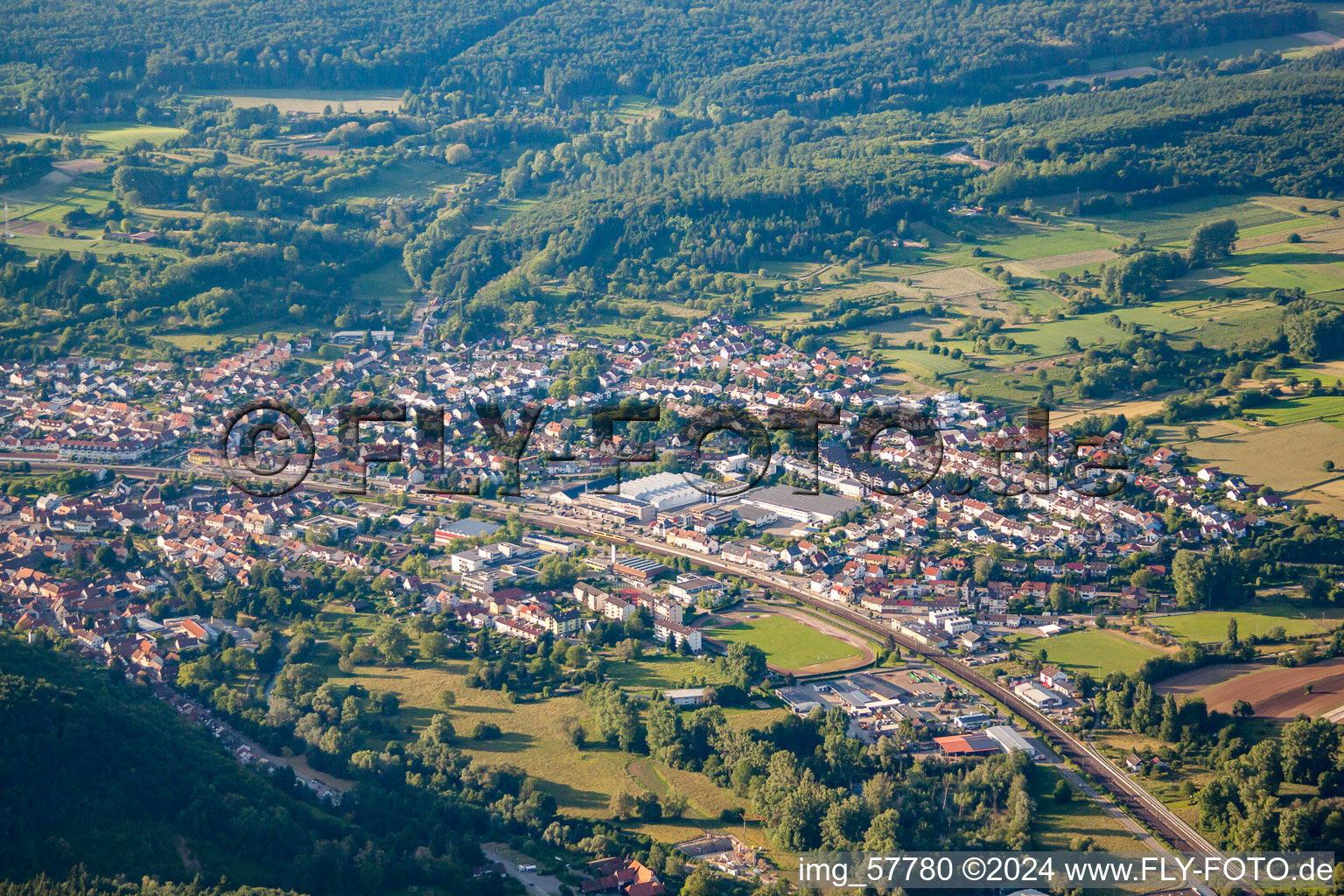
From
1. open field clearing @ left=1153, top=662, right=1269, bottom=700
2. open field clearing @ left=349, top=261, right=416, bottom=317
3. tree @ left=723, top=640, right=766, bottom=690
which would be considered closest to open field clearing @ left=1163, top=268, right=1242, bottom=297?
open field clearing @ left=1153, top=662, right=1269, bottom=700

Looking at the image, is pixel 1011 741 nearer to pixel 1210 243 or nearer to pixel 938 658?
pixel 938 658

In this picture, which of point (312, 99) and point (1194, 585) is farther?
point (312, 99)

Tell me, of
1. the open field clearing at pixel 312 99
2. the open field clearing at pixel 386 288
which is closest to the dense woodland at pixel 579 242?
the open field clearing at pixel 386 288

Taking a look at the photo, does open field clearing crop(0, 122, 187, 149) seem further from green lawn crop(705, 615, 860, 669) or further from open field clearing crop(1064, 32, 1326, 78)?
open field clearing crop(1064, 32, 1326, 78)

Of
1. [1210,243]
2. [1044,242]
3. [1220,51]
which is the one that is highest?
[1220,51]

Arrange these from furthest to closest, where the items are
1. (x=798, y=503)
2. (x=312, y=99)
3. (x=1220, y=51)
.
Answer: (x=1220, y=51) < (x=312, y=99) < (x=798, y=503)

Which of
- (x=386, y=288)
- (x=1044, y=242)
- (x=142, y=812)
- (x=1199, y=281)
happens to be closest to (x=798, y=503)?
(x=142, y=812)
